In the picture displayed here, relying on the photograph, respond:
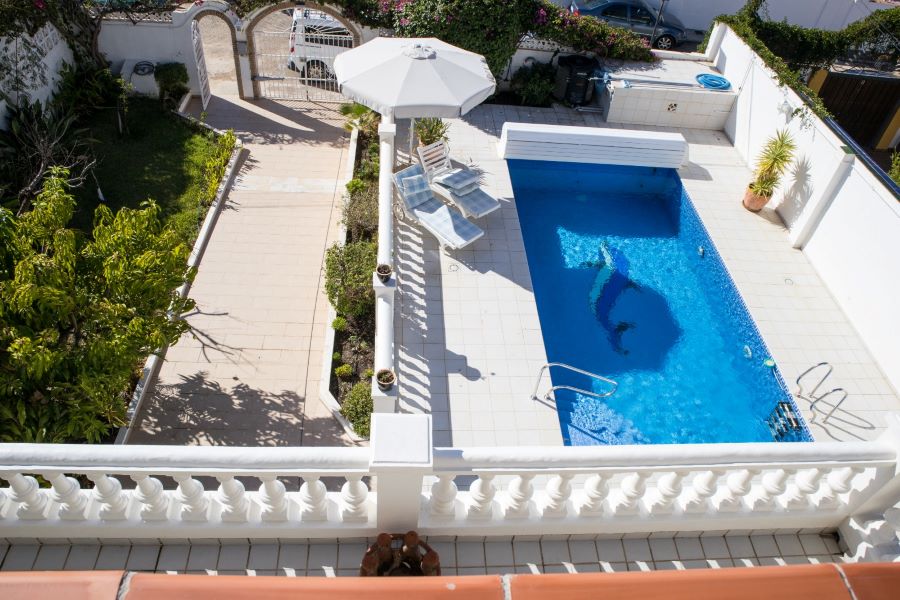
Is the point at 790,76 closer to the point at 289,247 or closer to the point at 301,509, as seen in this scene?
the point at 289,247

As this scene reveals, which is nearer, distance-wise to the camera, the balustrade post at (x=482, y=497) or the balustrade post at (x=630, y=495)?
the balustrade post at (x=482, y=497)

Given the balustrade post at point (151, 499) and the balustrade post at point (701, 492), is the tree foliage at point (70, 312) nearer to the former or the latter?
the balustrade post at point (151, 499)

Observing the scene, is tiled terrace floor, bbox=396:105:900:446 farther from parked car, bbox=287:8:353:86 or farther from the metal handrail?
parked car, bbox=287:8:353:86

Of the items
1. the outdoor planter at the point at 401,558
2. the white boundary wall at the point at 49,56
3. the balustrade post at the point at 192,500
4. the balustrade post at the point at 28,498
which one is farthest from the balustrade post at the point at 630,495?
the white boundary wall at the point at 49,56

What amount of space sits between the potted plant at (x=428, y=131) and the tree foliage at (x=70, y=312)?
7678mm

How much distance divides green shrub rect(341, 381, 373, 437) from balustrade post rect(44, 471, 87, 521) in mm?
4502

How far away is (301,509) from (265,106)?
14.6 metres

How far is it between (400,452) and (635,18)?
22.8m

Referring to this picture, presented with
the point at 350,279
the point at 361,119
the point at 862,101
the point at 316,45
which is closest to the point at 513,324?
the point at 350,279

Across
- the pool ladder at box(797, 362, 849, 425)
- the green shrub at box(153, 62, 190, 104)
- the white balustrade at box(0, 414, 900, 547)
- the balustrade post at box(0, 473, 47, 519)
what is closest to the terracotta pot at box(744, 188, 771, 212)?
the pool ladder at box(797, 362, 849, 425)

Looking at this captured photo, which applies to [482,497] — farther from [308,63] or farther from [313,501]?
[308,63]

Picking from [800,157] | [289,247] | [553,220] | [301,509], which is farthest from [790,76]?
[301,509]

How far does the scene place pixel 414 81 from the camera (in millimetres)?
11414

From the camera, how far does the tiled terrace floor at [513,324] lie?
9211mm
